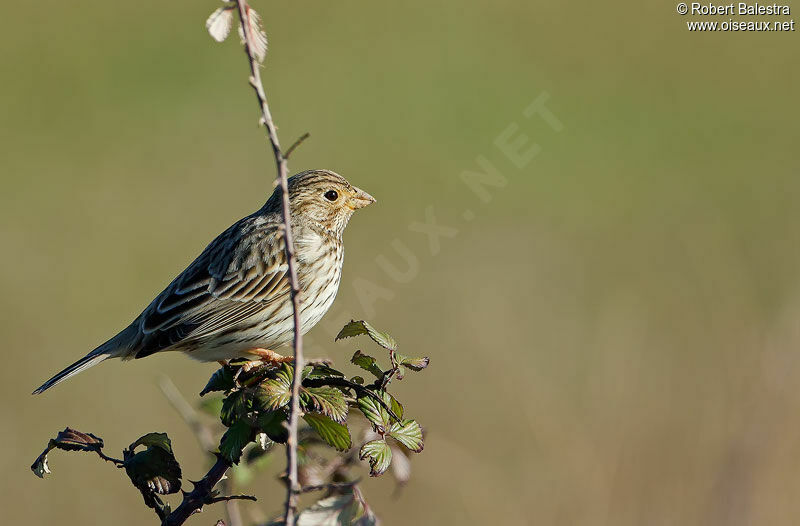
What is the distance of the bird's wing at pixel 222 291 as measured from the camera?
181 inches

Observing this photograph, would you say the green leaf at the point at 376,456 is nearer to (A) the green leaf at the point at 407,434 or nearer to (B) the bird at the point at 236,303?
(A) the green leaf at the point at 407,434

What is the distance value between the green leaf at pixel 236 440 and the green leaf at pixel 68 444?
0.30 m

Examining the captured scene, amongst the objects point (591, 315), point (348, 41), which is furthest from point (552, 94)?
point (591, 315)

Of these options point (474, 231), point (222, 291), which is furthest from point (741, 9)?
point (222, 291)

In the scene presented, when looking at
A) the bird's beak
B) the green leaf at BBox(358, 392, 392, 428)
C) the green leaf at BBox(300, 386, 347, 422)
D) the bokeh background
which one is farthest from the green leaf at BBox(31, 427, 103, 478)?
the bird's beak

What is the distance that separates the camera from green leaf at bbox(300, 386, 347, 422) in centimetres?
238

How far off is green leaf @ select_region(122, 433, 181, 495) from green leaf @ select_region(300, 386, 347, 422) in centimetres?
35

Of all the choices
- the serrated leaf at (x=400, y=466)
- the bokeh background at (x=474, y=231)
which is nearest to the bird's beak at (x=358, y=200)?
the bokeh background at (x=474, y=231)

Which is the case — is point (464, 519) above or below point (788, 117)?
below

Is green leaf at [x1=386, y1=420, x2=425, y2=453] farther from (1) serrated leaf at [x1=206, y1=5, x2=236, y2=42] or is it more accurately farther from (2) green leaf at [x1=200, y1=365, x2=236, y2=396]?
(1) serrated leaf at [x1=206, y1=5, x2=236, y2=42]

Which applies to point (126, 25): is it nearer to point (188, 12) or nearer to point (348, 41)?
A: point (188, 12)

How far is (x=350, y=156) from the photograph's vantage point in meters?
13.7

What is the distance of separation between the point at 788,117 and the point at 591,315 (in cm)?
652

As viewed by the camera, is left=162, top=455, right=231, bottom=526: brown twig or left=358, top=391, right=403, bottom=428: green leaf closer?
left=162, top=455, right=231, bottom=526: brown twig
